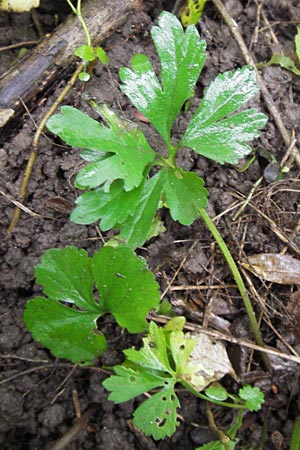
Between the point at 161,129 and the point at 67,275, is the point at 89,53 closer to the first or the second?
the point at 161,129

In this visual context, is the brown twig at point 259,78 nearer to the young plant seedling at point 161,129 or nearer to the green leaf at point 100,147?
the young plant seedling at point 161,129

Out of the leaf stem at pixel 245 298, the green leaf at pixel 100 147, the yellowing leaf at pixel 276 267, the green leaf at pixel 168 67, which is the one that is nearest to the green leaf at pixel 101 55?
the green leaf at pixel 168 67

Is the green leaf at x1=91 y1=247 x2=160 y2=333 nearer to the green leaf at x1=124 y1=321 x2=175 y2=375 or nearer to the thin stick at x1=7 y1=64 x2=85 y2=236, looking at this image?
the green leaf at x1=124 y1=321 x2=175 y2=375

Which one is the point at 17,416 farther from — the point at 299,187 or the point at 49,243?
the point at 299,187

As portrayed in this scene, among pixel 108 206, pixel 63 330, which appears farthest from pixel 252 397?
pixel 108 206

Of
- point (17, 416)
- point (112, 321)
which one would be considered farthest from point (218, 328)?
point (17, 416)

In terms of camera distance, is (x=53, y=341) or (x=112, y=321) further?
(x=112, y=321)
